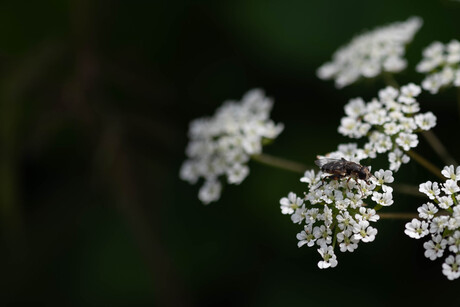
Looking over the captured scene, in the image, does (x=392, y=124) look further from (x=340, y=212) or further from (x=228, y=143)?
(x=228, y=143)

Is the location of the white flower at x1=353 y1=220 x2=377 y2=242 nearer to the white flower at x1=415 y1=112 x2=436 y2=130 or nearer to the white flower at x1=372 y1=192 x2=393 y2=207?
the white flower at x1=372 y1=192 x2=393 y2=207

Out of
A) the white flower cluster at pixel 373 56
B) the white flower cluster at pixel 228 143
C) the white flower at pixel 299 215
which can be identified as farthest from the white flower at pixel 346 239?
the white flower cluster at pixel 373 56

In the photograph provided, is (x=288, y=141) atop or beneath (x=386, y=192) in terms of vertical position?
atop

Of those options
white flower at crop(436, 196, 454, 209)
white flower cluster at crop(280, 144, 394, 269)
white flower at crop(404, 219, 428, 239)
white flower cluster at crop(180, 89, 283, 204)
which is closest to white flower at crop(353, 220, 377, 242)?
white flower cluster at crop(280, 144, 394, 269)

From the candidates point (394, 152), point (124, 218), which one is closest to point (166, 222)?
point (124, 218)

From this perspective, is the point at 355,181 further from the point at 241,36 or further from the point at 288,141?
the point at 241,36

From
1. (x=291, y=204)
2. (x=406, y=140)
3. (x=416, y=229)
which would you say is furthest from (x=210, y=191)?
(x=416, y=229)
